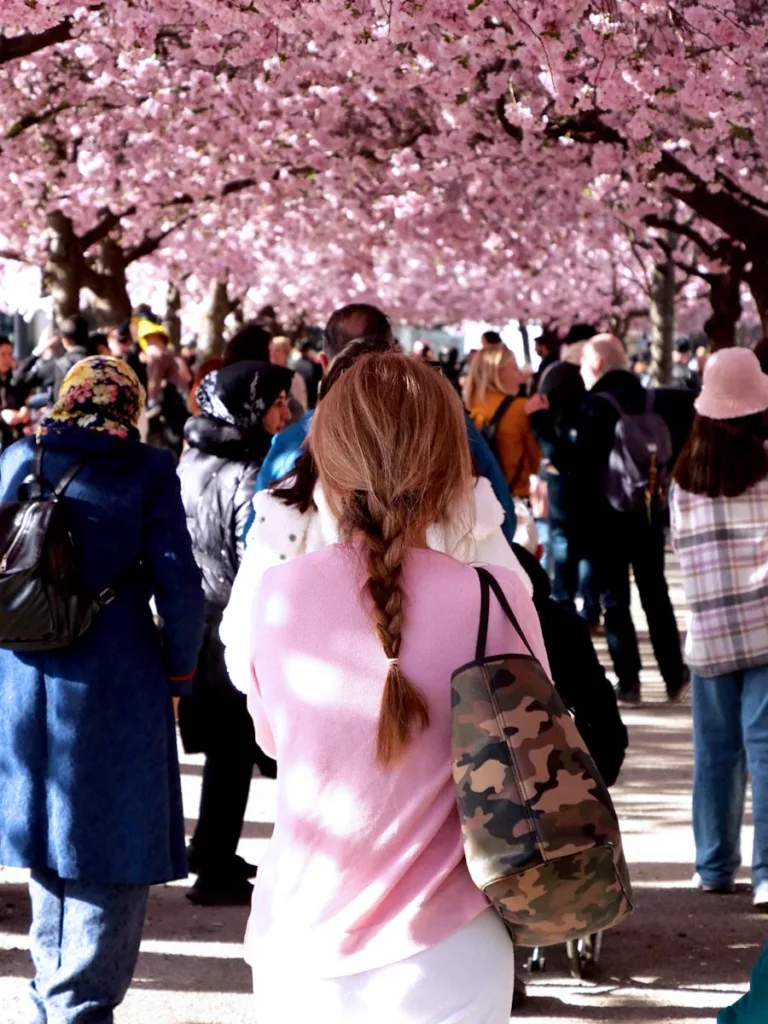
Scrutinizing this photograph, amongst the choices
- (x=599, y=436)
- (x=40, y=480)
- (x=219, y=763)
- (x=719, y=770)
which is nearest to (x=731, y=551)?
(x=719, y=770)

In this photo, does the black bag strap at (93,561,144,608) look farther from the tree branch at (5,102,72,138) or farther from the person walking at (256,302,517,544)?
the tree branch at (5,102,72,138)

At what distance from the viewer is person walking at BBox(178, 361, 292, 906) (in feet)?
20.2

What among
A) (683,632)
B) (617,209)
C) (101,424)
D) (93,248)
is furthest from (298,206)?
(101,424)

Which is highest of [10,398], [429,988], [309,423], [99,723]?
[10,398]

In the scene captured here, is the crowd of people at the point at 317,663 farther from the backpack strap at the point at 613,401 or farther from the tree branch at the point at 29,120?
the tree branch at the point at 29,120

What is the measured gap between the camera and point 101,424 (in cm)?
445

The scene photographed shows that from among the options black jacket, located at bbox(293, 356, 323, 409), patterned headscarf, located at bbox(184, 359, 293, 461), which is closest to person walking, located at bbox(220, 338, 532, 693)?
patterned headscarf, located at bbox(184, 359, 293, 461)

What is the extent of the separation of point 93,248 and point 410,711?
20.1 metres

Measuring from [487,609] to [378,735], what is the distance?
25 cm

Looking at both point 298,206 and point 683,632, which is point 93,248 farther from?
point 683,632

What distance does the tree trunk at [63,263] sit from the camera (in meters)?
19.0

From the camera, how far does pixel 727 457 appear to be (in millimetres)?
6109

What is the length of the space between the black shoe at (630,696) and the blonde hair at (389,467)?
757 cm

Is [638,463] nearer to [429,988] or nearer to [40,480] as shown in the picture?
[40,480]
